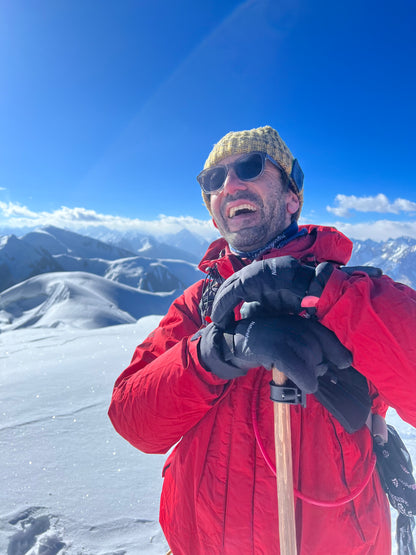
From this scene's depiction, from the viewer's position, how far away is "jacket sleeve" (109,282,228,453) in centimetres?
135

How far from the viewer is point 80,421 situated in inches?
147

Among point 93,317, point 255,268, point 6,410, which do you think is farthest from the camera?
point 93,317

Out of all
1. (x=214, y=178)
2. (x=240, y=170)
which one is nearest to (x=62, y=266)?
(x=214, y=178)

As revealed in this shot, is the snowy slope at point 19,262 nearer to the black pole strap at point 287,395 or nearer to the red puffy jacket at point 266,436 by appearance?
the red puffy jacket at point 266,436

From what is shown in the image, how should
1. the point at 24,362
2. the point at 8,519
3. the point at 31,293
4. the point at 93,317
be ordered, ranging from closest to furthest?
the point at 8,519
the point at 24,362
the point at 93,317
the point at 31,293

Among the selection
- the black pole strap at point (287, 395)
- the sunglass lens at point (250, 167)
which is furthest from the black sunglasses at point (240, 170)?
the black pole strap at point (287, 395)

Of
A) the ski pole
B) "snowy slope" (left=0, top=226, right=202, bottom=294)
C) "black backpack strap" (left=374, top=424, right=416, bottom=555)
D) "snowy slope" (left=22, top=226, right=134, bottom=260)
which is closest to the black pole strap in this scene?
the ski pole

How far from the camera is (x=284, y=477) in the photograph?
1.16m

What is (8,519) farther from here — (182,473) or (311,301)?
(311,301)

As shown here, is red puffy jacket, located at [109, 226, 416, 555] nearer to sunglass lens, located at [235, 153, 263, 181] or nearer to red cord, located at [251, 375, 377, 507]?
red cord, located at [251, 375, 377, 507]

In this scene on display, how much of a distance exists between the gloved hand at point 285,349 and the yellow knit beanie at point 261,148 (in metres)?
1.20

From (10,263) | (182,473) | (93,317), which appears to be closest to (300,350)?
(182,473)

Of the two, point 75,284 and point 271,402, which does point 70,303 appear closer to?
point 75,284

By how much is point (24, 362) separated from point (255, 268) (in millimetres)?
7021
